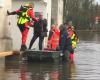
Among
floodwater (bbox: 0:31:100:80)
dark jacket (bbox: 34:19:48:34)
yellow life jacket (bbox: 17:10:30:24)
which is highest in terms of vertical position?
yellow life jacket (bbox: 17:10:30:24)

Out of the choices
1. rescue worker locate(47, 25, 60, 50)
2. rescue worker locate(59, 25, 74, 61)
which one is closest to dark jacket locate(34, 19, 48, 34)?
rescue worker locate(59, 25, 74, 61)

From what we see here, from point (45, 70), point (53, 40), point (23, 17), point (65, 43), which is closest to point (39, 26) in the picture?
point (65, 43)

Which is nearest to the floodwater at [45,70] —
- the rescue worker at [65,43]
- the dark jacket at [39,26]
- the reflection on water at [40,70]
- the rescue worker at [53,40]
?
the reflection on water at [40,70]

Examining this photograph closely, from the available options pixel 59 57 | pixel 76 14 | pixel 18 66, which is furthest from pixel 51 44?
pixel 76 14

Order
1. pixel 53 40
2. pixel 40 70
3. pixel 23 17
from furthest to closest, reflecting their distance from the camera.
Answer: pixel 53 40, pixel 23 17, pixel 40 70

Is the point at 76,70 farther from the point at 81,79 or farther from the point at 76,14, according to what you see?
the point at 76,14

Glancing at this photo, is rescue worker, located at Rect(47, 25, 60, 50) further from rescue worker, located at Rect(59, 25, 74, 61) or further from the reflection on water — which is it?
the reflection on water

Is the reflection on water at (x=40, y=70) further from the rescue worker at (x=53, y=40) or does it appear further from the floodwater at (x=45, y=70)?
the rescue worker at (x=53, y=40)

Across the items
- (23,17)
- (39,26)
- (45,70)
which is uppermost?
(23,17)

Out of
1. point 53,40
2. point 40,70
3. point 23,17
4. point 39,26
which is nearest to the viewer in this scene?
point 40,70

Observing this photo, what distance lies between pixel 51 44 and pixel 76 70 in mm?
5022

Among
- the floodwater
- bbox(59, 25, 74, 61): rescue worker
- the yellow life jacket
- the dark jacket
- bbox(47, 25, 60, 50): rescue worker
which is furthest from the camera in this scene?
bbox(47, 25, 60, 50): rescue worker

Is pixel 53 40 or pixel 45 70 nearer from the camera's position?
pixel 45 70

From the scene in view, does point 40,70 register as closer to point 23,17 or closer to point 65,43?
point 23,17
